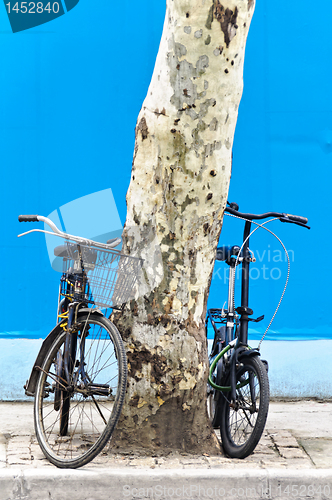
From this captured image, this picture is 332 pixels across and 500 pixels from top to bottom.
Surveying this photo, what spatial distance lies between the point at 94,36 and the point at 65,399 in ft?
11.6

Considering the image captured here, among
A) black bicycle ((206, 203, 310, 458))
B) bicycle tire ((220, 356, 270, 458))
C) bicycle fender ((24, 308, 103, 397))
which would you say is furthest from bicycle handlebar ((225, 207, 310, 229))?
bicycle fender ((24, 308, 103, 397))

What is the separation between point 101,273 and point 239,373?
48.3 inches

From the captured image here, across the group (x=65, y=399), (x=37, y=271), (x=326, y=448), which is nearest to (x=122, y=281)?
(x=65, y=399)

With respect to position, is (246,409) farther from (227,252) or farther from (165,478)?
(227,252)

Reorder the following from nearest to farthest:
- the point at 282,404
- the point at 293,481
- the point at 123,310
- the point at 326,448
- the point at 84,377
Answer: the point at 293,481 < the point at 84,377 < the point at 123,310 < the point at 326,448 < the point at 282,404

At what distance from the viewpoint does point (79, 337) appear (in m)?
3.53

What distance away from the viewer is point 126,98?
531 cm

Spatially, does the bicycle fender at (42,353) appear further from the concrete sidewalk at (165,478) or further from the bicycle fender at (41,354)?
the concrete sidewalk at (165,478)

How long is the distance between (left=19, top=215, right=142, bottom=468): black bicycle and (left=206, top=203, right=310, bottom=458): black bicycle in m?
0.82

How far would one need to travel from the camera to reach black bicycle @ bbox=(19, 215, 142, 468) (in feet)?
10.0

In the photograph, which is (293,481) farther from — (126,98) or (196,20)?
(126,98)

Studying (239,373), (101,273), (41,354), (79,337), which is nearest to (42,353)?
(41,354)

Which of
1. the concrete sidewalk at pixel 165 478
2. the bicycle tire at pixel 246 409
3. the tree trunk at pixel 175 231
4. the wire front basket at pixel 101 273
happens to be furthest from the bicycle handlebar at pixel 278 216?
the concrete sidewalk at pixel 165 478

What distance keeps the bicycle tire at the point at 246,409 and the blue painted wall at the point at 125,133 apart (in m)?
1.72
